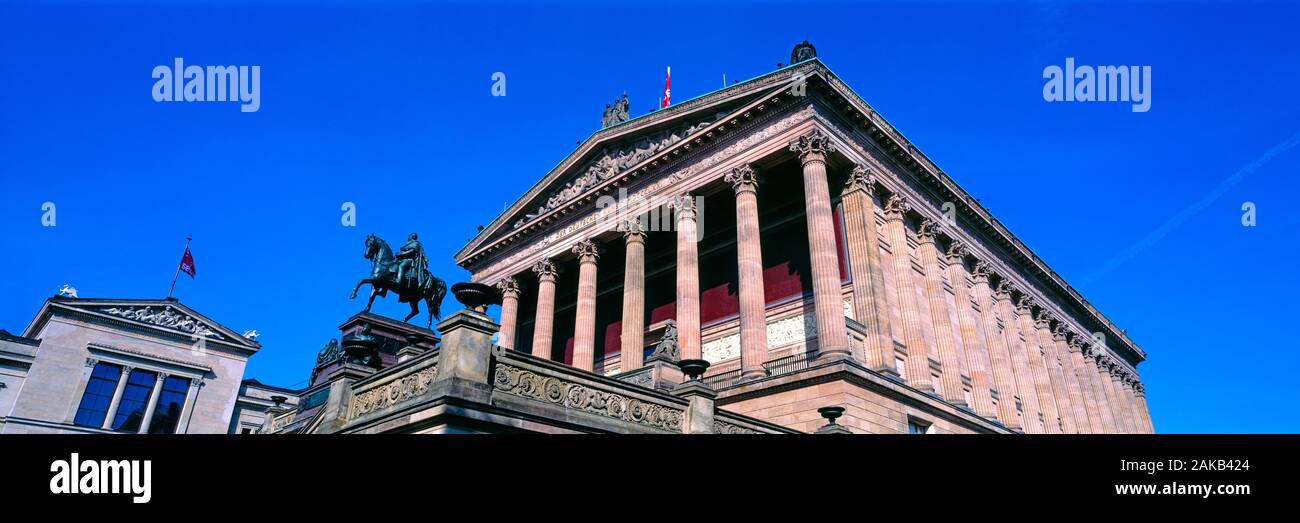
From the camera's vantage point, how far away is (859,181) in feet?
101

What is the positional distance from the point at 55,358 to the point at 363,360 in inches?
1254

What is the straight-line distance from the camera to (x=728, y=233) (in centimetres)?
3759

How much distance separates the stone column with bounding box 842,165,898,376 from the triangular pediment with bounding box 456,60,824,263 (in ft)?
18.9

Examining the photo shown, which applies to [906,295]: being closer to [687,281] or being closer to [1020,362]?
[687,281]

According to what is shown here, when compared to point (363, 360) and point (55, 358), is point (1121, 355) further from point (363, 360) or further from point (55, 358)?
point (55, 358)

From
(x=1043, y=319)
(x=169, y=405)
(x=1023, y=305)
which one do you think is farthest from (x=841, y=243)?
(x=169, y=405)

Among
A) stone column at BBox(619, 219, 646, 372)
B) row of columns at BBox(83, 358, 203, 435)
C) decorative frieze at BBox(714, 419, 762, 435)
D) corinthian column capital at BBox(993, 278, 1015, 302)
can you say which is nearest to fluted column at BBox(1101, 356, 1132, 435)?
corinthian column capital at BBox(993, 278, 1015, 302)

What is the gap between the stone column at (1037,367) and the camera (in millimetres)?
40156

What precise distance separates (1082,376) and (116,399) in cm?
6345

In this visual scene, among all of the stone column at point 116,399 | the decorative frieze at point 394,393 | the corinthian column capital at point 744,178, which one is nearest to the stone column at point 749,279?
the corinthian column capital at point 744,178

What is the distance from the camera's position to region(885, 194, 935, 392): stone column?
2808cm
